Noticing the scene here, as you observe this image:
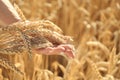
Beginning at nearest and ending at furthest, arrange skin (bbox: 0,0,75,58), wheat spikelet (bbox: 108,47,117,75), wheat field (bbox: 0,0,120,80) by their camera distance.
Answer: skin (bbox: 0,0,75,58), wheat spikelet (bbox: 108,47,117,75), wheat field (bbox: 0,0,120,80)

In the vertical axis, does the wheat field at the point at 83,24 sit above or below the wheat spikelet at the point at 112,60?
above

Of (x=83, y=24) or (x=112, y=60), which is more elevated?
(x=83, y=24)

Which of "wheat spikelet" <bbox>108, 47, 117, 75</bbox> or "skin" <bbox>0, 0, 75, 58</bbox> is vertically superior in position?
"wheat spikelet" <bbox>108, 47, 117, 75</bbox>

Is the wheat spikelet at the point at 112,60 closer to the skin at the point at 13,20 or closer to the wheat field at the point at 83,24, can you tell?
the wheat field at the point at 83,24

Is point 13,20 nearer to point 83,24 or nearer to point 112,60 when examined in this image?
point 112,60

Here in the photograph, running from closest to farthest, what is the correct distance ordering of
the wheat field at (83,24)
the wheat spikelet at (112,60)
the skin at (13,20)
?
the skin at (13,20), the wheat spikelet at (112,60), the wheat field at (83,24)

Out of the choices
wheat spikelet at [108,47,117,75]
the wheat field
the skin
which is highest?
the wheat field

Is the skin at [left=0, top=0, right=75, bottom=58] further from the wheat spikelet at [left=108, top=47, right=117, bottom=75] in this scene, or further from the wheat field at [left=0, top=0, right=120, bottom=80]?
the wheat field at [left=0, top=0, right=120, bottom=80]

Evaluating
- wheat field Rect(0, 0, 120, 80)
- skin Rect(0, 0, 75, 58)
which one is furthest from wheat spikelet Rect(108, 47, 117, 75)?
skin Rect(0, 0, 75, 58)

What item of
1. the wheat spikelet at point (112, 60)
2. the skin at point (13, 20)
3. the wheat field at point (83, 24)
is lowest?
the skin at point (13, 20)

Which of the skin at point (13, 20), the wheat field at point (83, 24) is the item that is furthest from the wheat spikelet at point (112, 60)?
the skin at point (13, 20)

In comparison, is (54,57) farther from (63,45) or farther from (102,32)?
(63,45)

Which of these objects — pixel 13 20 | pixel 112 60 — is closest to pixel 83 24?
pixel 112 60
